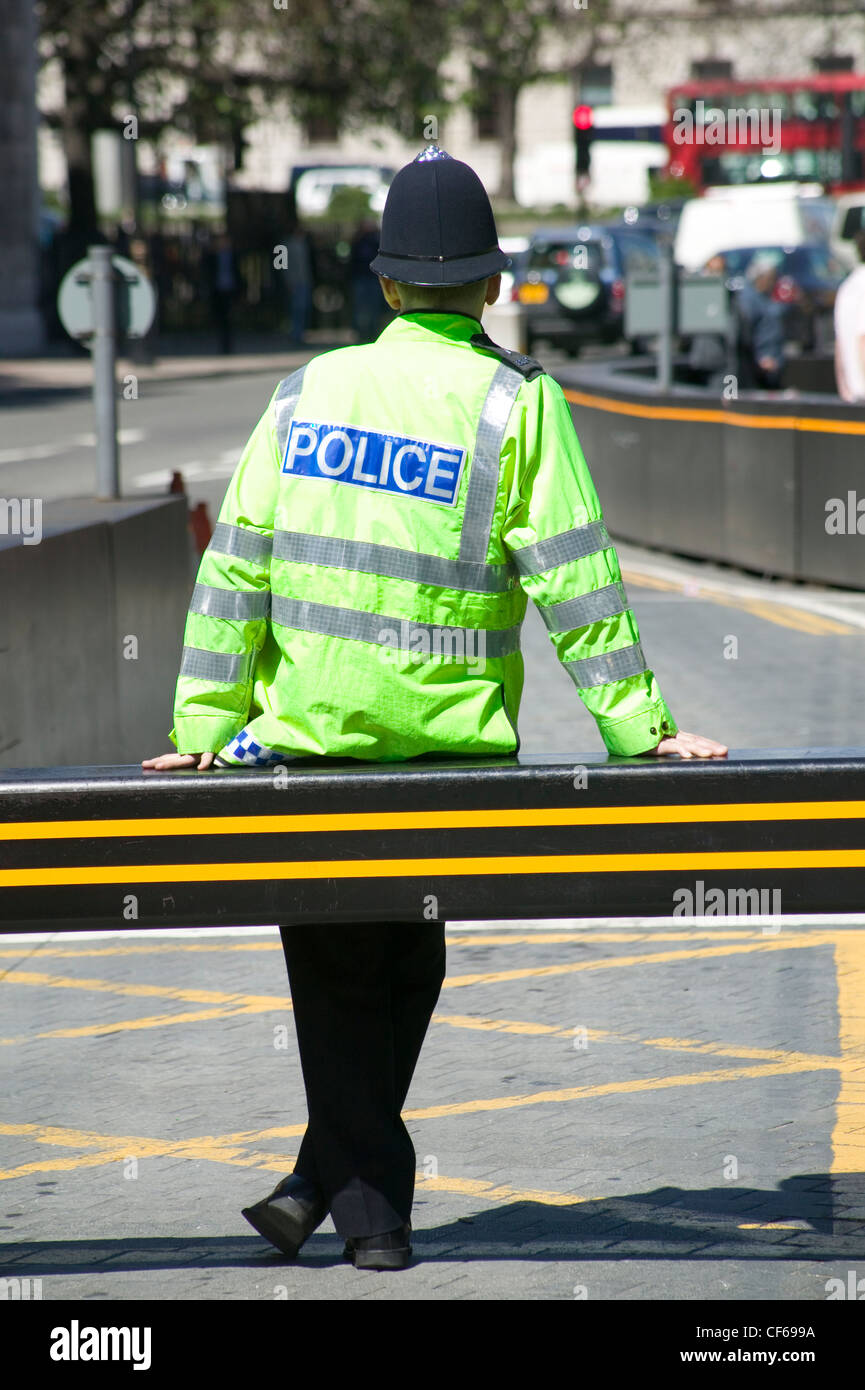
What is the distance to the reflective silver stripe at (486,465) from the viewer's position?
367 cm

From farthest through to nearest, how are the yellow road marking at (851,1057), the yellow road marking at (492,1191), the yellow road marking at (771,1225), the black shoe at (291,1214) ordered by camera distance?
1. the yellow road marking at (851,1057)
2. the yellow road marking at (492,1191)
3. the yellow road marking at (771,1225)
4. the black shoe at (291,1214)

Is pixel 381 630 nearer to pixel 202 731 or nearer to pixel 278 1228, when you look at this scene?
pixel 202 731

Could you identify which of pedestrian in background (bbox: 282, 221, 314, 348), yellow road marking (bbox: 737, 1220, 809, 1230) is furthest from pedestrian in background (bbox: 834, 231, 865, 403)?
pedestrian in background (bbox: 282, 221, 314, 348)

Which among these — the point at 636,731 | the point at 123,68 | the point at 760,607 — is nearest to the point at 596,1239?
the point at 636,731

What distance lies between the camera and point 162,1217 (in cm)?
438

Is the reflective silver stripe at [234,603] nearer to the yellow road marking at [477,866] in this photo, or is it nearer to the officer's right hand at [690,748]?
the yellow road marking at [477,866]

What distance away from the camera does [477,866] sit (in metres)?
3.62

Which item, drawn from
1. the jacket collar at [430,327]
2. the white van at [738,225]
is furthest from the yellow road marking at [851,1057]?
the white van at [738,225]

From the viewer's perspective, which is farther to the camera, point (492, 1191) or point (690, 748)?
point (492, 1191)

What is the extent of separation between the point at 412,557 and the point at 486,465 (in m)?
0.20

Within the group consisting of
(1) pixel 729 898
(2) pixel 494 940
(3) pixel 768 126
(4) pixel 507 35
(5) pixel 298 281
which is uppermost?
(4) pixel 507 35

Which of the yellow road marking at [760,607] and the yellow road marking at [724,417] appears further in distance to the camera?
the yellow road marking at [724,417]

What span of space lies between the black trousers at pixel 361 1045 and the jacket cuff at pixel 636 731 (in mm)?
467
